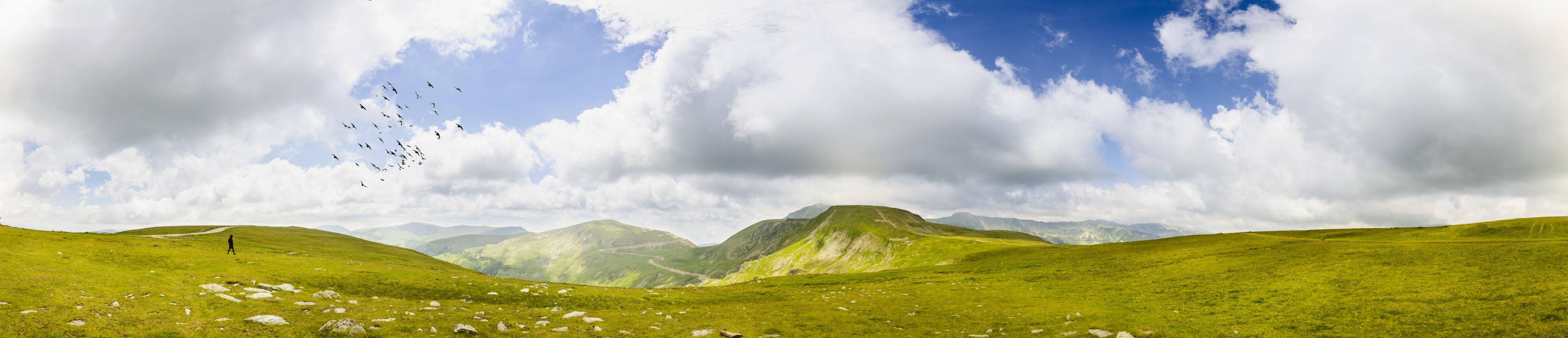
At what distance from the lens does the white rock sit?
72.3ft

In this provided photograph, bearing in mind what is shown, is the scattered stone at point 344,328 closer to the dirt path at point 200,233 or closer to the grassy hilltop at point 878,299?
the grassy hilltop at point 878,299

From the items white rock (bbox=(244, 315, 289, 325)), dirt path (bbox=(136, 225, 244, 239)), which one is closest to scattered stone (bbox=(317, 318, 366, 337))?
white rock (bbox=(244, 315, 289, 325))

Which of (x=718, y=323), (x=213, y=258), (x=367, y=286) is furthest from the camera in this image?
(x=213, y=258)

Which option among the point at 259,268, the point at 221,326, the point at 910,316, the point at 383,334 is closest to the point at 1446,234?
the point at 910,316

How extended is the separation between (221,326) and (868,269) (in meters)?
163

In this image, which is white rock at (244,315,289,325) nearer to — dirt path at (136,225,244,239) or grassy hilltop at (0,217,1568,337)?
grassy hilltop at (0,217,1568,337)

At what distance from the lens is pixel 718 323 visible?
99.3ft

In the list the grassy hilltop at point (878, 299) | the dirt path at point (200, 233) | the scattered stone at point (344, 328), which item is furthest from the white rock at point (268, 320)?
the dirt path at point (200, 233)

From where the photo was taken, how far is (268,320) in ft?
73.1

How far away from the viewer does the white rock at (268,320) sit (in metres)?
22.0

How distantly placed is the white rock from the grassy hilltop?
0.43 metres

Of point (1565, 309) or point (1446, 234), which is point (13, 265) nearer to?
point (1565, 309)

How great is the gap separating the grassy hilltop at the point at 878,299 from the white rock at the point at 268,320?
1.43 feet

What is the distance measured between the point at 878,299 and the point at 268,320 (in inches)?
1533
